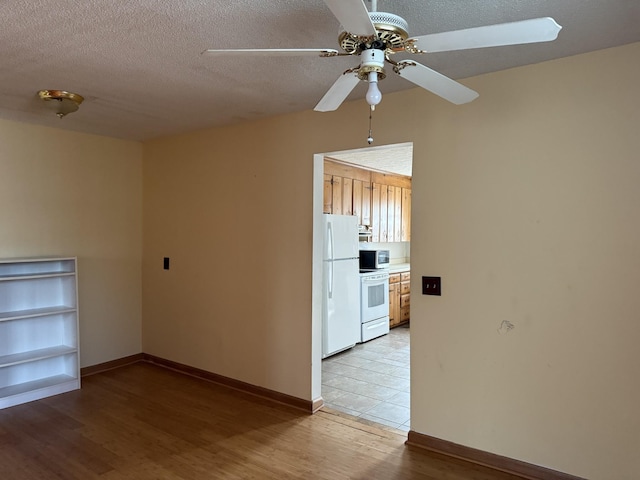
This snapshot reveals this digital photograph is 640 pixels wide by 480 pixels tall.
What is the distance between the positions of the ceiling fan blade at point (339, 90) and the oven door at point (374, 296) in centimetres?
358

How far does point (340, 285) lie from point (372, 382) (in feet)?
3.87

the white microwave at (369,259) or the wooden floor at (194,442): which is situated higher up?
the white microwave at (369,259)

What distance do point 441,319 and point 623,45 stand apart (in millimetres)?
1762

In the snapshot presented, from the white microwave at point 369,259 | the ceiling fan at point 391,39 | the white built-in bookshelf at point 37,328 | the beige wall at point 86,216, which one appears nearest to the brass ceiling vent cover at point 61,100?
the beige wall at point 86,216

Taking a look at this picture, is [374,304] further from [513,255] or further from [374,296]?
[513,255]

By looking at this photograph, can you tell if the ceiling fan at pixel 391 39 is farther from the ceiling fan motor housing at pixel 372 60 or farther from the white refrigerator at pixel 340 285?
the white refrigerator at pixel 340 285

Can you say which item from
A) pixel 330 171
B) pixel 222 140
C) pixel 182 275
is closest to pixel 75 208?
pixel 182 275

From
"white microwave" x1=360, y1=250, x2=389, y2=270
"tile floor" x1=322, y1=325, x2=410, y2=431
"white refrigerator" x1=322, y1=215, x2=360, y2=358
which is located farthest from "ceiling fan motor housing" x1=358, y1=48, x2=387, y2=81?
"white microwave" x1=360, y1=250, x2=389, y2=270

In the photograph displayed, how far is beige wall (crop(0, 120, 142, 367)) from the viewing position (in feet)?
12.1

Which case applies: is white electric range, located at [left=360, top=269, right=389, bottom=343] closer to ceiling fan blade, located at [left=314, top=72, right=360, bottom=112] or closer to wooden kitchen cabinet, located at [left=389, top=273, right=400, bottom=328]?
wooden kitchen cabinet, located at [left=389, top=273, right=400, bottom=328]

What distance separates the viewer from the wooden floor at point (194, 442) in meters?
2.48

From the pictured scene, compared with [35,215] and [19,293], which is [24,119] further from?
[19,293]

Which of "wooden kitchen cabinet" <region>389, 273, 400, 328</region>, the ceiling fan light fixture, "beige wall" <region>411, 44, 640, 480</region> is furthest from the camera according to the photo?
"wooden kitchen cabinet" <region>389, 273, 400, 328</region>

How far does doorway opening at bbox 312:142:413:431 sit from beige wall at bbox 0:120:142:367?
2.07 m
